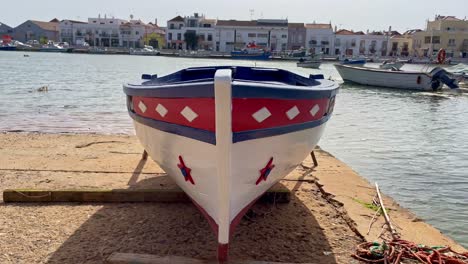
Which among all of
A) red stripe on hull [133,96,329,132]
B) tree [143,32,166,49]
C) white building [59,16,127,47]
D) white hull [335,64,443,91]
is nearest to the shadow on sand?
red stripe on hull [133,96,329,132]

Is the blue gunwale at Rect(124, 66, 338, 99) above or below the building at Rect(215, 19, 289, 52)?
below

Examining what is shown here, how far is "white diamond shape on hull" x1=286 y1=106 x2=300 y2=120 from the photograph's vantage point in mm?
3606

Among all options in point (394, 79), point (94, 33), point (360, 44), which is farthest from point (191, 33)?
point (394, 79)

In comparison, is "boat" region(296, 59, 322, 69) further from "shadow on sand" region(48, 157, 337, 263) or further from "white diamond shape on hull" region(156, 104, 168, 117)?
"white diamond shape on hull" region(156, 104, 168, 117)

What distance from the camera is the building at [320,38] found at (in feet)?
308

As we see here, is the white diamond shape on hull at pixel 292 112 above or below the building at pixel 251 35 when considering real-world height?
below

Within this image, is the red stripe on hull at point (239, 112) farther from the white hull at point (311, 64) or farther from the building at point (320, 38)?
the building at point (320, 38)

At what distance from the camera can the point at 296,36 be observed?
3767 inches

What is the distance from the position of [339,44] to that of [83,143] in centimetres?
9381

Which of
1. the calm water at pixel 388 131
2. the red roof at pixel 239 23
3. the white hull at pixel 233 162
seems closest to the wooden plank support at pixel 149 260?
the white hull at pixel 233 162

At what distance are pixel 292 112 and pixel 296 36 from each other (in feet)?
313

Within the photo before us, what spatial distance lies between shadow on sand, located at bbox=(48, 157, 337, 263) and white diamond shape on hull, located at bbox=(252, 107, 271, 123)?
1.23 metres

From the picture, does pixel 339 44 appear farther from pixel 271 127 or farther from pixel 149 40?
pixel 271 127

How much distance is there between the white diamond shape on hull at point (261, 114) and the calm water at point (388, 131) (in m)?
3.17
